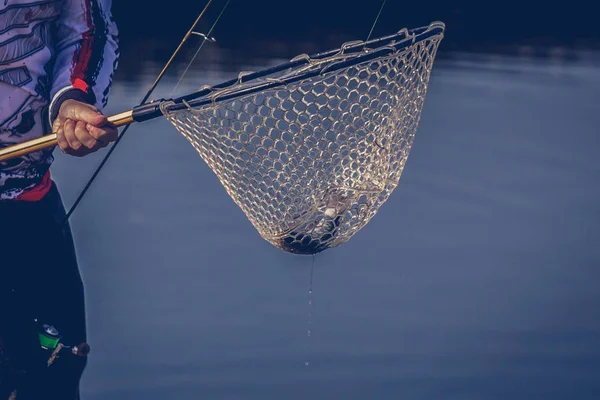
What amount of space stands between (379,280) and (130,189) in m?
1.31

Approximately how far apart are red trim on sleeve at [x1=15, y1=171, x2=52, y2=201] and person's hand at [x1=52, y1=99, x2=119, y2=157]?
0.24 metres

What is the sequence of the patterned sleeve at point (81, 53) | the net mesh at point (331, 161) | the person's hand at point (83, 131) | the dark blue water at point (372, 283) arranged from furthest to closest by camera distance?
the dark blue water at point (372, 283) → the net mesh at point (331, 161) → the patterned sleeve at point (81, 53) → the person's hand at point (83, 131)

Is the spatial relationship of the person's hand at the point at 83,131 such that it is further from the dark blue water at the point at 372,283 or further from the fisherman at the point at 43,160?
the dark blue water at the point at 372,283

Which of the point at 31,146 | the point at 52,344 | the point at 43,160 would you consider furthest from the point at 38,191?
the point at 52,344

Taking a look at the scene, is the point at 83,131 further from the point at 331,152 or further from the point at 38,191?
the point at 331,152

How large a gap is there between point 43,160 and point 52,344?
0.43 metres

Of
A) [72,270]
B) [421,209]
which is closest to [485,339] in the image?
[421,209]

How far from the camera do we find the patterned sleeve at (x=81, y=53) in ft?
7.36

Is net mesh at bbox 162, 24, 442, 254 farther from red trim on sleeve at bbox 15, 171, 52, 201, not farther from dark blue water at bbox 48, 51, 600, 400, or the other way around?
dark blue water at bbox 48, 51, 600, 400

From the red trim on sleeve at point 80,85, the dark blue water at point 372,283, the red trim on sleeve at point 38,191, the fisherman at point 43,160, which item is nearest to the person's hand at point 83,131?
the fisherman at point 43,160

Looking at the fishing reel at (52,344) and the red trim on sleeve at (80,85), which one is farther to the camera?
Answer: the fishing reel at (52,344)

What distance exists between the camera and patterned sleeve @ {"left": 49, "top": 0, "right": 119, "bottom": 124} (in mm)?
2244

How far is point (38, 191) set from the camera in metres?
2.34

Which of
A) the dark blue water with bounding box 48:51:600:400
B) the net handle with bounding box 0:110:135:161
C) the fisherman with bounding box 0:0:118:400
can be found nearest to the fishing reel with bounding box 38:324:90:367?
the fisherman with bounding box 0:0:118:400
